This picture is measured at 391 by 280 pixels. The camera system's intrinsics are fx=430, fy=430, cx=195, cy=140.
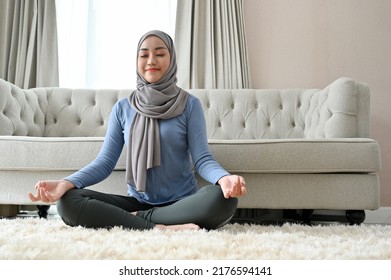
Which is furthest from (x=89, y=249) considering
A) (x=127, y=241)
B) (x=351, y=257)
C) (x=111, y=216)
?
(x=351, y=257)

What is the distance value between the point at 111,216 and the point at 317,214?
1.53 meters

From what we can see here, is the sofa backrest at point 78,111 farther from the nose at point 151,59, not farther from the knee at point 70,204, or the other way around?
the knee at point 70,204

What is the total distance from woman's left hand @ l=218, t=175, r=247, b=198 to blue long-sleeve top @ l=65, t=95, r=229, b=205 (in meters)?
0.19

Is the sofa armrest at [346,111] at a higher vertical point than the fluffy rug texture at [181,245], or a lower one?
higher

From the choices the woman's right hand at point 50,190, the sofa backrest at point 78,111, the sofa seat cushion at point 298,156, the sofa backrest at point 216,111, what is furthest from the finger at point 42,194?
the sofa backrest at point 78,111

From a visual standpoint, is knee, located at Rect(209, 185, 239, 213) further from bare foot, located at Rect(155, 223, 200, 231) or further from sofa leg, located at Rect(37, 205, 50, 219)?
sofa leg, located at Rect(37, 205, 50, 219)

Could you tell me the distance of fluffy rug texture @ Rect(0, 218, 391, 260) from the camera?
1.08 metres

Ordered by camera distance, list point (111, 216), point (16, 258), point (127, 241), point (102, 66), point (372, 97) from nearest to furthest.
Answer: point (16, 258) < point (127, 241) < point (111, 216) < point (372, 97) < point (102, 66)

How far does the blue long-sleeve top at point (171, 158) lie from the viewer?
1726 millimetres

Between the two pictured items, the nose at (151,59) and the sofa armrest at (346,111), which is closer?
the nose at (151,59)

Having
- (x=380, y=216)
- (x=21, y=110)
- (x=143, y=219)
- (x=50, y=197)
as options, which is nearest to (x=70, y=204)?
(x=50, y=197)

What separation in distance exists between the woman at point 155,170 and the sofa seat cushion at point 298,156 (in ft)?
1.05

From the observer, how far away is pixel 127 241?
128 centimetres

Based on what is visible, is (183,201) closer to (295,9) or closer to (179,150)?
(179,150)
